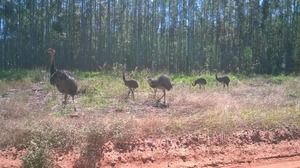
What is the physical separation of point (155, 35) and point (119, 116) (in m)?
23.3

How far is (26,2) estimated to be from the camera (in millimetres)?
31156

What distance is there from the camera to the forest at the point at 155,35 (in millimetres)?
30719

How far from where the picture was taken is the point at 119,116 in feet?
31.7

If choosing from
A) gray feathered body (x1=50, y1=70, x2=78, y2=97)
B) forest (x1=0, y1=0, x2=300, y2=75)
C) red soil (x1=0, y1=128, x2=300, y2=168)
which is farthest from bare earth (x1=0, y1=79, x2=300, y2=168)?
forest (x1=0, y1=0, x2=300, y2=75)

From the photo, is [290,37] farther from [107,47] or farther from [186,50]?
[107,47]

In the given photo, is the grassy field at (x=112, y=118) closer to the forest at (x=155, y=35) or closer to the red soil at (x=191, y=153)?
the red soil at (x=191, y=153)

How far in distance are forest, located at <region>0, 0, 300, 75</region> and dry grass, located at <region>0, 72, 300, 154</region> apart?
50.8ft

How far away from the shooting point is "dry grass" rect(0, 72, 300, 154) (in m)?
7.56

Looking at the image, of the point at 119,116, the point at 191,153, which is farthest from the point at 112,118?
the point at 191,153

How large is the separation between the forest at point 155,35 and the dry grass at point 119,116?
1547 cm

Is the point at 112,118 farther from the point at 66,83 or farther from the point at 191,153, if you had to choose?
the point at 66,83

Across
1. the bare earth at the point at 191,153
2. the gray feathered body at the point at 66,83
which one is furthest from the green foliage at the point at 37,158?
the gray feathered body at the point at 66,83

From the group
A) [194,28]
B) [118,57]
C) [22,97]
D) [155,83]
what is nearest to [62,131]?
[22,97]

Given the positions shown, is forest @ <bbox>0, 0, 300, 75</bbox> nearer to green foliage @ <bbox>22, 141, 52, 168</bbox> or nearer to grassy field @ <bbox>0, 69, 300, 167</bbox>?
grassy field @ <bbox>0, 69, 300, 167</bbox>
